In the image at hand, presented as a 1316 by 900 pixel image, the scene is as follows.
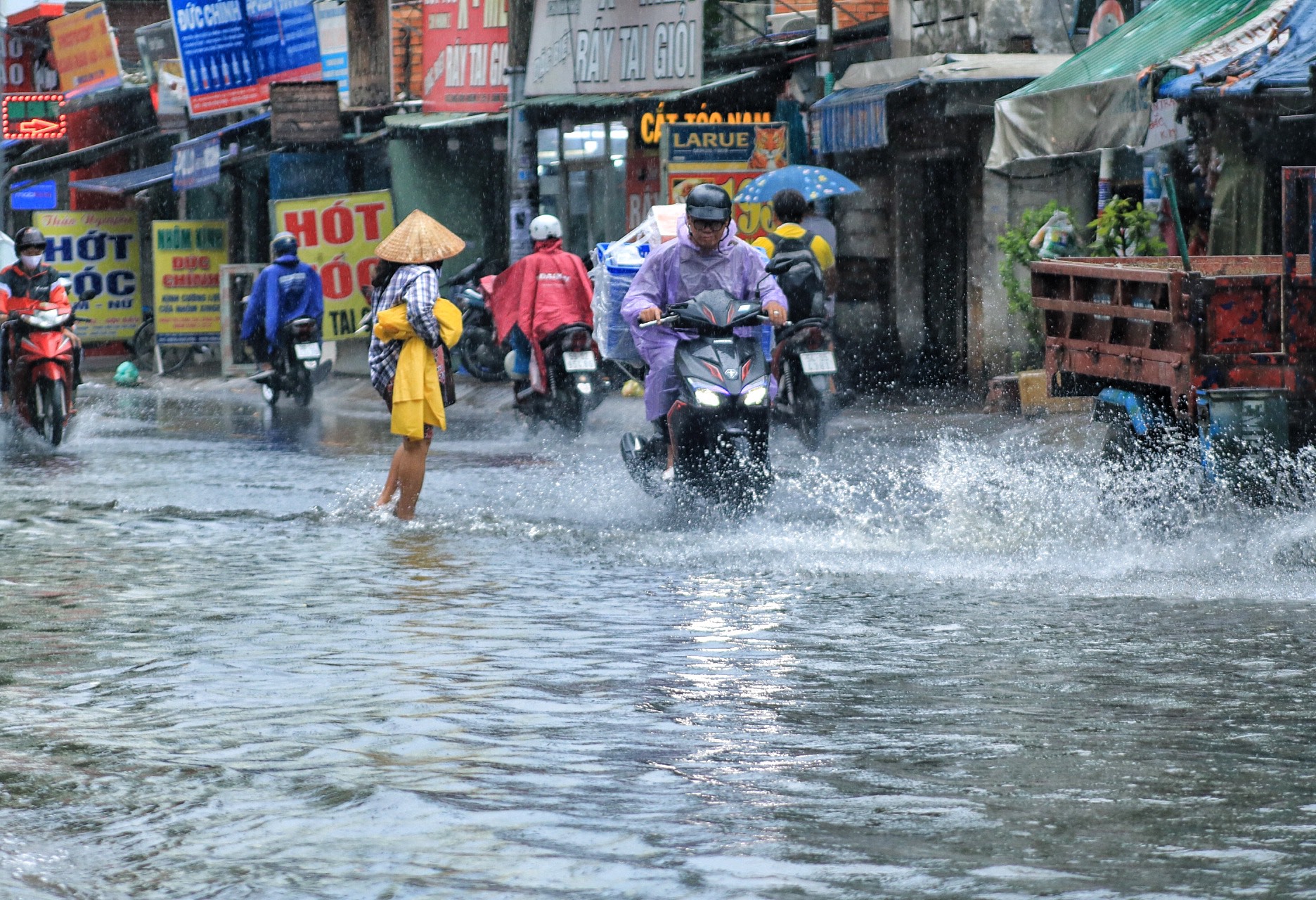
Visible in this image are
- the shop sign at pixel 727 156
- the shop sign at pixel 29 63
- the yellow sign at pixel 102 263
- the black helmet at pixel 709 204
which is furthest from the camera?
the shop sign at pixel 29 63

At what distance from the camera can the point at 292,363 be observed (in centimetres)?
2009

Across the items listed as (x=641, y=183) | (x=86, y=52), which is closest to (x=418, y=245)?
(x=641, y=183)

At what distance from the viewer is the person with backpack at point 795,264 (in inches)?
530

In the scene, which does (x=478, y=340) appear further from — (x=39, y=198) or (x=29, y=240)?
(x=39, y=198)

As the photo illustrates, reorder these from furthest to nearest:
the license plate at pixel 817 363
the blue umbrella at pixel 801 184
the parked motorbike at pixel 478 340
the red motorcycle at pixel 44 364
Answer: the parked motorbike at pixel 478 340 → the blue umbrella at pixel 801 184 → the red motorcycle at pixel 44 364 → the license plate at pixel 817 363

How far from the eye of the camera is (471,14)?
23.5 meters

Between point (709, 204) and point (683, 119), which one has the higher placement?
point (683, 119)

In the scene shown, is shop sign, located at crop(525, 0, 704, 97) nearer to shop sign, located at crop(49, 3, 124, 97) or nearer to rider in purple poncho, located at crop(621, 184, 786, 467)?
rider in purple poncho, located at crop(621, 184, 786, 467)

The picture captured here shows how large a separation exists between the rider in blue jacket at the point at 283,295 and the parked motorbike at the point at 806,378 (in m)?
7.65

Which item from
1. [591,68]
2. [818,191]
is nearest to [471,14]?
A: [591,68]

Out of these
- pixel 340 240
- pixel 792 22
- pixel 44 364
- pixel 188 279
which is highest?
pixel 792 22

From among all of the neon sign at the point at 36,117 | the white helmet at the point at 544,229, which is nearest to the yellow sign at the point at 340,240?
the white helmet at the point at 544,229

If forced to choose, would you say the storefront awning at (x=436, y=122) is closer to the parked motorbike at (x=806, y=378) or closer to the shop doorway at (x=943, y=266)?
the shop doorway at (x=943, y=266)

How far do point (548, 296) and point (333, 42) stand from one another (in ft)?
47.0
